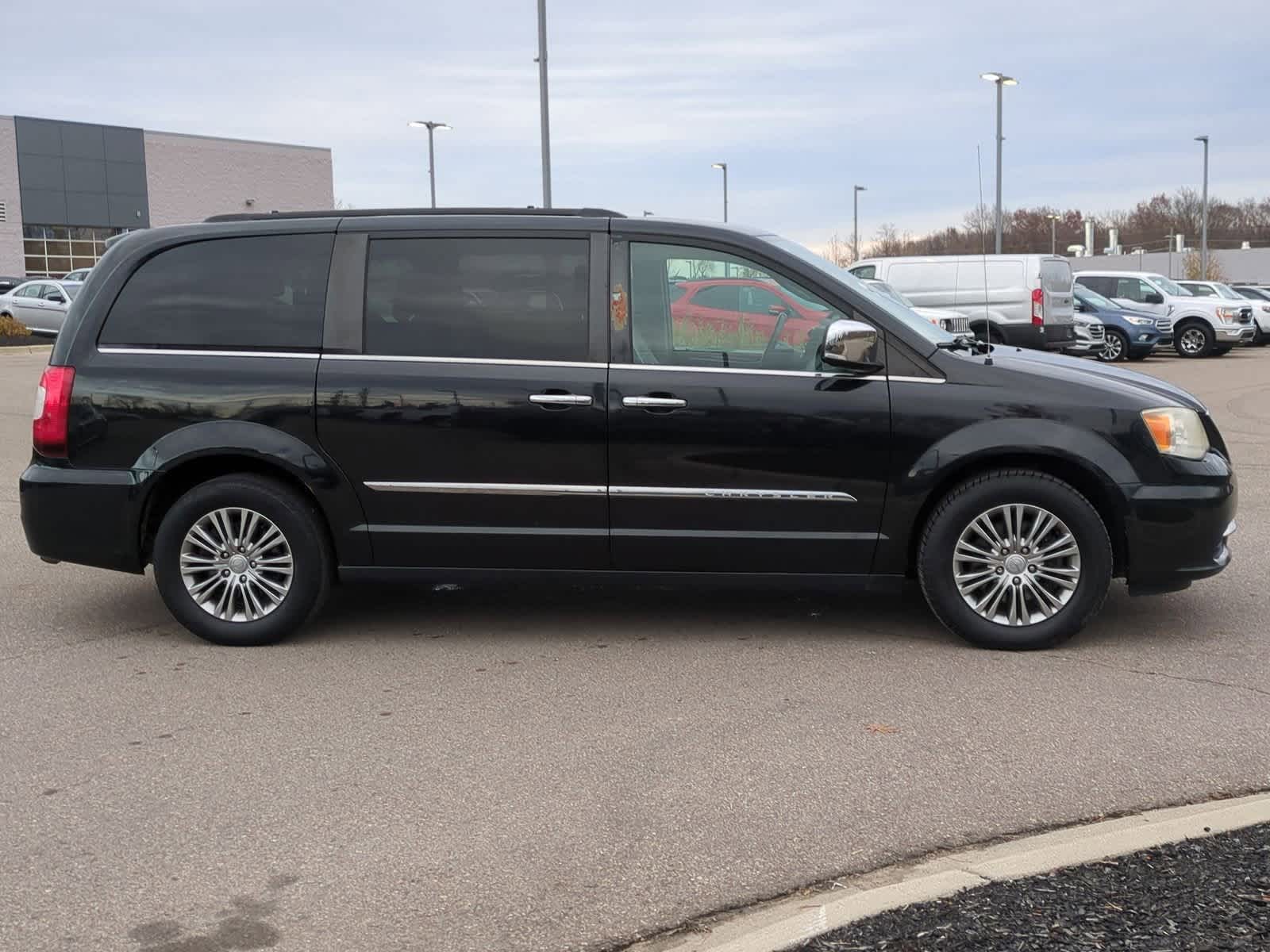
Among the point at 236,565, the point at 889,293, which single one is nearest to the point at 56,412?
the point at 236,565

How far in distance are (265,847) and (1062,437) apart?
3517 mm

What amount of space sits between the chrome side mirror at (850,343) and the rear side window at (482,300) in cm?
102

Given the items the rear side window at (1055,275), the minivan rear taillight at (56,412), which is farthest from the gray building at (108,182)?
the minivan rear taillight at (56,412)

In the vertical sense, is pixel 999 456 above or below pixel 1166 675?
above

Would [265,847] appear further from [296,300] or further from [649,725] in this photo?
[296,300]

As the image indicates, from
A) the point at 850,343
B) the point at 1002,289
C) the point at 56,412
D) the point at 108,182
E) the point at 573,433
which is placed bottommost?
the point at 573,433

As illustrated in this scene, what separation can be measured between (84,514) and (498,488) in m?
1.83

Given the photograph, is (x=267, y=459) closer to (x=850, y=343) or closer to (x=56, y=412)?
(x=56, y=412)

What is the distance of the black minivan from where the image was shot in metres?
5.70

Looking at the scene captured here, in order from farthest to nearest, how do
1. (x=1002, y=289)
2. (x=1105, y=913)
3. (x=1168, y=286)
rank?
1. (x=1168, y=286)
2. (x=1002, y=289)
3. (x=1105, y=913)

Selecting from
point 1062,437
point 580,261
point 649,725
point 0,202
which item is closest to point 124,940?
point 649,725

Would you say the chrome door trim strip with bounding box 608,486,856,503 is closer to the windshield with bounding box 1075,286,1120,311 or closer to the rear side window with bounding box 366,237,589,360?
the rear side window with bounding box 366,237,589,360

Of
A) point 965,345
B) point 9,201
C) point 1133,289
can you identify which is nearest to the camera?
point 965,345

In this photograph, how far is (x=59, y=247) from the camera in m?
58.9
